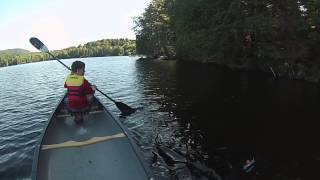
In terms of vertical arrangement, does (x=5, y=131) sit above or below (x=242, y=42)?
below

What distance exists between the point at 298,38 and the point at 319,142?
23.8 m

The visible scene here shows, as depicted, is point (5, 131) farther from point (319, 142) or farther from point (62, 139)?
point (319, 142)

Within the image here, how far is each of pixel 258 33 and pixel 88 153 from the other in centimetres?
3299

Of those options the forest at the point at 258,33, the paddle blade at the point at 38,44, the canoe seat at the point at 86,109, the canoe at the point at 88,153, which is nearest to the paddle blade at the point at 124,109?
the canoe seat at the point at 86,109

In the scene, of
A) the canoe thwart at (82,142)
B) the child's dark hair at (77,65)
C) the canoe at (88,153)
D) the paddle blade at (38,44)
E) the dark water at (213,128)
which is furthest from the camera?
the paddle blade at (38,44)

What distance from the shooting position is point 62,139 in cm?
1310

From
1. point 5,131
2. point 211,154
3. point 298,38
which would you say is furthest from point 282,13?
point 5,131

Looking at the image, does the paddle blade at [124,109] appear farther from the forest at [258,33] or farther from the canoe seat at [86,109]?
the forest at [258,33]

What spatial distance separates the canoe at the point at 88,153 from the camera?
33.2 feet

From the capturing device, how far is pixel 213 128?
61.9ft

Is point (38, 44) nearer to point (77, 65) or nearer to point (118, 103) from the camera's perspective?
point (118, 103)

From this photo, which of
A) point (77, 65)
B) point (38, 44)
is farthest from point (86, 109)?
point (38, 44)

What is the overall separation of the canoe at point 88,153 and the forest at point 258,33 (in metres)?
27.5

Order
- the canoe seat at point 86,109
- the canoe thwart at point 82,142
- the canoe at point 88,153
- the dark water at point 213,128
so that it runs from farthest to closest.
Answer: the canoe seat at point 86,109, the dark water at point 213,128, the canoe thwart at point 82,142, the canoe at point 88,153
